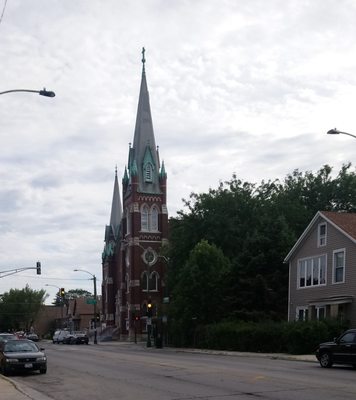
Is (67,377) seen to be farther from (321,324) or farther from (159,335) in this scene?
(159,335)

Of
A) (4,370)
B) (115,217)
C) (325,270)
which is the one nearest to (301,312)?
(325,270)

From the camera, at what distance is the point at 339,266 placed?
40.1m

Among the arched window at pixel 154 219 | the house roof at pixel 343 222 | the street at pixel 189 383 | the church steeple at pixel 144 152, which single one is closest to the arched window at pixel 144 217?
the arched window at pixel 154 219

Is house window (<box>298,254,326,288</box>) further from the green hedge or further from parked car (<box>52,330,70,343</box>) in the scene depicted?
parked car (<box>52,330,70,343</box>)

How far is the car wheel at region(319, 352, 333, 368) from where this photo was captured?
25094 millimetres

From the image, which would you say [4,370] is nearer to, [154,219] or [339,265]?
[339,265]

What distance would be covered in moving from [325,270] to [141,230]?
1863 inches

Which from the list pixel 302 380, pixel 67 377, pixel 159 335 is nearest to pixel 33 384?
pixel 67 377

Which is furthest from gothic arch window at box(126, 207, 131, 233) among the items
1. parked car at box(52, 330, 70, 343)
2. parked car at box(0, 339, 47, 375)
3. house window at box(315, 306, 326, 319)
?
parked car at box(0, 339, 47, 375)

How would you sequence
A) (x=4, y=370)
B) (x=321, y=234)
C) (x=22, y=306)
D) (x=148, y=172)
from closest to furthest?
(x=4, y=370)
(x=321, y=234)
(x=148, y=172)
(x=22, y=306)

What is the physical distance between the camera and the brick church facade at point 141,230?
84.4 meters

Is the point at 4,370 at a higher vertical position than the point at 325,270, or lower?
lower

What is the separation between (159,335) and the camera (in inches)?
2207

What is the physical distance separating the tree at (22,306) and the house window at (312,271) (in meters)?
93.5
